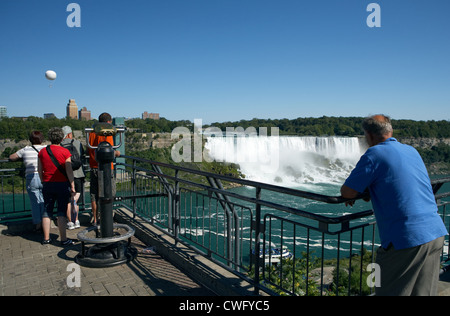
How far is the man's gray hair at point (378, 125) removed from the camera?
2.26 m

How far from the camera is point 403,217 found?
2.03m

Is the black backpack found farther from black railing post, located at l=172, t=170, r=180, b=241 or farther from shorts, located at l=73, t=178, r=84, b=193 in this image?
black railing post, located at l=172, t=170, r=180, b=241

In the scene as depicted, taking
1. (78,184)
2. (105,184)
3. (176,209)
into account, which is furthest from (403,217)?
(78,184)

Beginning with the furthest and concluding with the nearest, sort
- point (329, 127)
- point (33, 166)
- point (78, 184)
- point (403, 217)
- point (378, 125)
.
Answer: point (329, 127), point (78, 184), point (33, 166), point (378, 125), point (403, 217)

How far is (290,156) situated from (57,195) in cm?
6582

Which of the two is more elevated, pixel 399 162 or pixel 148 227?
pixel 399 162

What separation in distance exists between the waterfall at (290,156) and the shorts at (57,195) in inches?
2104

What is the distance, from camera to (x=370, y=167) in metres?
2.08

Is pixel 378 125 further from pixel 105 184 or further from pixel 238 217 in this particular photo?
pixel 105 184

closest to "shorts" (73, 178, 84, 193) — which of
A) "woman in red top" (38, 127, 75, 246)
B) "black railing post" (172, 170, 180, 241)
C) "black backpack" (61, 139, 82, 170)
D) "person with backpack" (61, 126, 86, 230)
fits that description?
"person with backpack" (61, 126, 86, 230)
